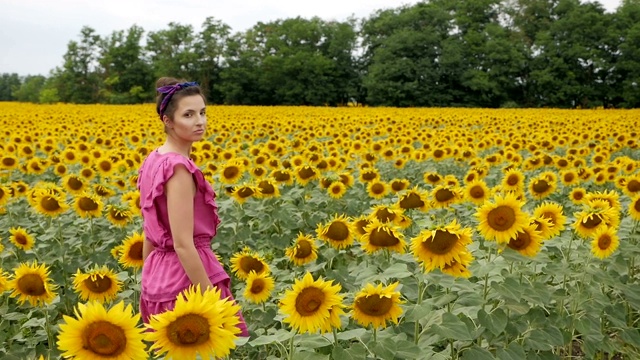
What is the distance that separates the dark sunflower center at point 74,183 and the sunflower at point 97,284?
99.6 inches

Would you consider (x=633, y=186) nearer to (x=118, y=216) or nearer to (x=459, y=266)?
(x=459, y=266)

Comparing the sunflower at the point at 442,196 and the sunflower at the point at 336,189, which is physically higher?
the sunflower at the point at 442,196

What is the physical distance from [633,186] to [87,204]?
439 cm

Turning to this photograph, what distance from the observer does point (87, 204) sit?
4348 millimetres

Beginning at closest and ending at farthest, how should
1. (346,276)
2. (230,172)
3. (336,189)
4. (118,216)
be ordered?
(346,276), (118,216), (336,189), (230,172)

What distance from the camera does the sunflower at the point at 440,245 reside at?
233 centimetres

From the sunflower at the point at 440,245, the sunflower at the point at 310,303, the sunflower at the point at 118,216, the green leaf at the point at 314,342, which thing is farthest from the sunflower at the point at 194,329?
the sunflower at the point at 118,216

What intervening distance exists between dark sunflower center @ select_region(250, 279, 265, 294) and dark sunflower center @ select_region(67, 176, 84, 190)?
2.86 metres

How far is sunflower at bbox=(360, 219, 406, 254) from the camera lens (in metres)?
2.92

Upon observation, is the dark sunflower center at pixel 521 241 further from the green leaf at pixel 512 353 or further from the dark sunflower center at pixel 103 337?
the dark sunflower center at pixel 103 337

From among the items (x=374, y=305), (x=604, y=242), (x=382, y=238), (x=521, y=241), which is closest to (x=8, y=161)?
(x=382, y=238)

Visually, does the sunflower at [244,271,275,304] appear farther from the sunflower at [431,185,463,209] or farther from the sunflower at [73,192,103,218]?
the sunflower at [73,192,103,218]

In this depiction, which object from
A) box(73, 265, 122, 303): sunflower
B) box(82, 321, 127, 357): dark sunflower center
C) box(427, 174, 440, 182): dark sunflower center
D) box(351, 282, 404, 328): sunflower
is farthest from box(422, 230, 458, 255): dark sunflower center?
box(427, 174, 440, 182): dark sunflower center

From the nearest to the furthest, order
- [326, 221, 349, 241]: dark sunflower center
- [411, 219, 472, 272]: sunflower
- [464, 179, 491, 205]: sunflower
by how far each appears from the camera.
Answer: [411, 219, 472, 272]: sunflower < [326, 221, 349, 241]: dark sunflower center < [464, 179, 491, 205]: sunflower
